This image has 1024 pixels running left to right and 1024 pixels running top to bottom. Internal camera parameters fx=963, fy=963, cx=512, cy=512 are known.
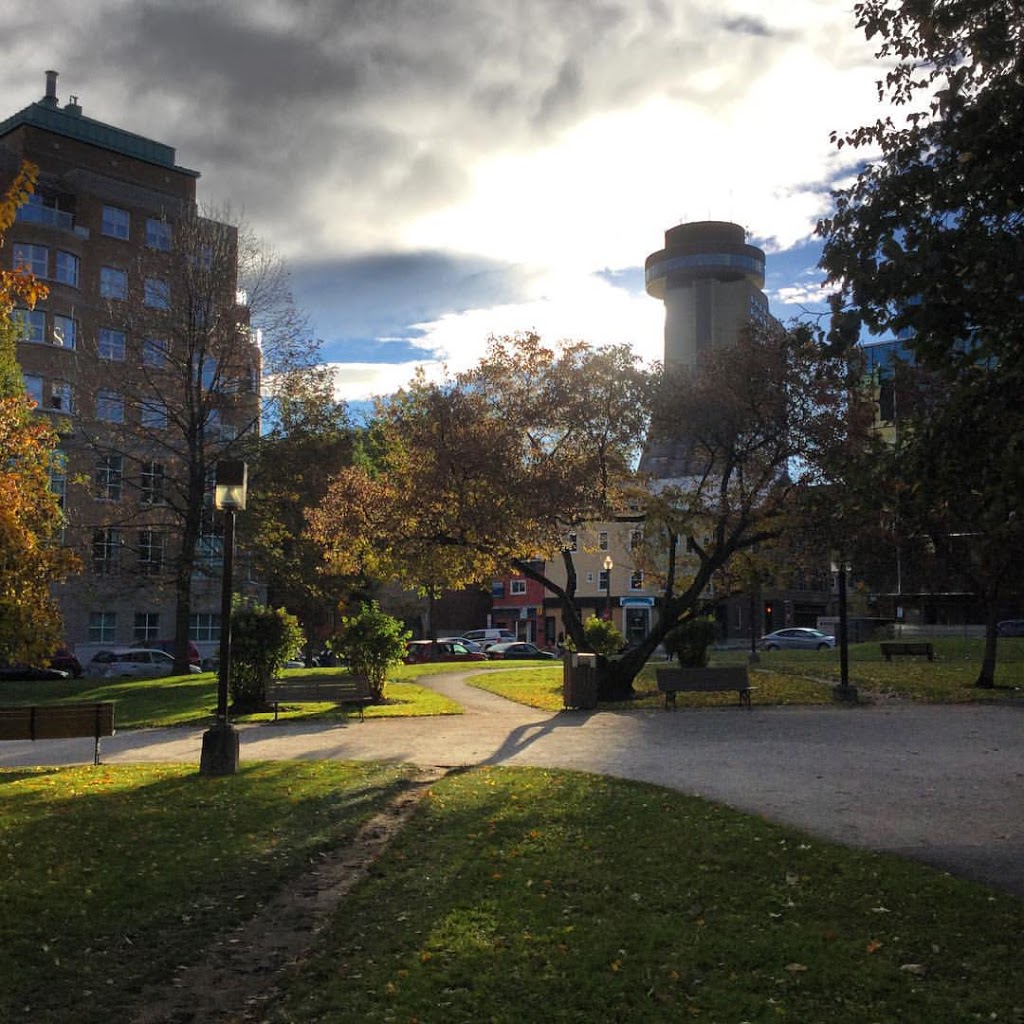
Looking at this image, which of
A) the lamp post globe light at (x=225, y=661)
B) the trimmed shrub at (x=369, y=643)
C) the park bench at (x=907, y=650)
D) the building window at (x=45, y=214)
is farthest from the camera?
the building window at (x=45, y=214)

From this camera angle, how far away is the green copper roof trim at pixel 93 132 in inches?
1951

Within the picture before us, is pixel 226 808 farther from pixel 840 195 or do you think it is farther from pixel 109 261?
pixel 109 261

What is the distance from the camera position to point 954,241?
697 cm

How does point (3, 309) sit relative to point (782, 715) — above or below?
above

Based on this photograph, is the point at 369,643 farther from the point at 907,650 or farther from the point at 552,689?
the point at 907,650

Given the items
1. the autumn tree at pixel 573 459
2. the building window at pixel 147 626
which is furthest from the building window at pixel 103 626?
the autumn tree at pixel 573 459

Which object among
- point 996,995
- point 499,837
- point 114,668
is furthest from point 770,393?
point 114,668

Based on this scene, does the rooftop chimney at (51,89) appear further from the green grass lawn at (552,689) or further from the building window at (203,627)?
the green grass lawn at (552,689)

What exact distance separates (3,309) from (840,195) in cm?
862

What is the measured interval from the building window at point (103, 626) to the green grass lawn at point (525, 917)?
1545 inches

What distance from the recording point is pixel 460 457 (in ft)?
69.3

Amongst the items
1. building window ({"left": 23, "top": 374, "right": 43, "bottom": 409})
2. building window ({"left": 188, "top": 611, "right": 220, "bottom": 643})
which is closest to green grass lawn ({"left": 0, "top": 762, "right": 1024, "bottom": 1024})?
building window ({"left": 23, "top": 374, "right": 43, "bottom": 409})

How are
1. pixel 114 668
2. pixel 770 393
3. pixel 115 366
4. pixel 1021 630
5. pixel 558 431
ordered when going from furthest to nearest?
pixel 1021 630
pixel 114 668
pixel 115 366
pixel 558 431
pixel 770 393

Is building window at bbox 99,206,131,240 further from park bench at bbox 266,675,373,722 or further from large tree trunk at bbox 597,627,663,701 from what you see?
large tree trunk at bbox 597,627,663,701
